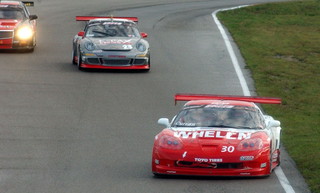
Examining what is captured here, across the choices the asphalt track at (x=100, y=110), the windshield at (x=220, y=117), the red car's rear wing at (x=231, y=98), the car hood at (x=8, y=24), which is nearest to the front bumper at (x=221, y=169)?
the asphalt track at (x=100, y=110)

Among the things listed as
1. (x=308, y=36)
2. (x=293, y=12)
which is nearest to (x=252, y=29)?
(x=308, y=36)

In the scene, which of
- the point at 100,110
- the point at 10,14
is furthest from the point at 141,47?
the point at 100,110

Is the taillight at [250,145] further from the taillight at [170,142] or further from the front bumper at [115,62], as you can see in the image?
the front bumper at [115,62]

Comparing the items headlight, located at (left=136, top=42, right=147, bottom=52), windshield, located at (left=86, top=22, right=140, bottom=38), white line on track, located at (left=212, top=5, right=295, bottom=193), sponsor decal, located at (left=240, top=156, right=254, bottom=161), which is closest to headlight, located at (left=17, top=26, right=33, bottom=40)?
windshield, located at (left=86, top=22, right=140, bottom=38)

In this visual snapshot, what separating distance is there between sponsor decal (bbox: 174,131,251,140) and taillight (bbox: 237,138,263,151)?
5.2 inches

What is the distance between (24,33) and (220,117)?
1527 centimetres

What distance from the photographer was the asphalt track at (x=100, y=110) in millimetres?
13516

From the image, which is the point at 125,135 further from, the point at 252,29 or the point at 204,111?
the point at 252,29

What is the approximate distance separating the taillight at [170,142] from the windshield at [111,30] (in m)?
12.8

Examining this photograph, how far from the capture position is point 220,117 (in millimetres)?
14727

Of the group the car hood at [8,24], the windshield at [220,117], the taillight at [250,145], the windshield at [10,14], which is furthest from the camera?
the windshield at [10,14]

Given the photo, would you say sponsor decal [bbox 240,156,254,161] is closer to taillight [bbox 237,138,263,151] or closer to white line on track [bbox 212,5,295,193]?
taillight [bbox 237,138,263,151]

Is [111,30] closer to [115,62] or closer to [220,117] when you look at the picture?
[115,62]

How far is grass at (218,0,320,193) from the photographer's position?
17.2 meters
